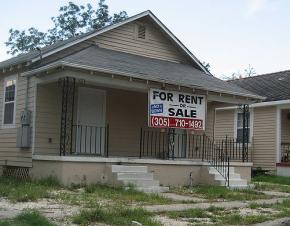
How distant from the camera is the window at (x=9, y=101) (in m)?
17.5

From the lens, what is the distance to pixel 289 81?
24.9m

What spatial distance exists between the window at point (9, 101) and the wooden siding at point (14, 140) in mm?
259

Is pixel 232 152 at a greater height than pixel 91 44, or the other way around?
pixel 91 44

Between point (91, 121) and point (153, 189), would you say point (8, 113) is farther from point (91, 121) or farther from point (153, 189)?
point (153, 189)

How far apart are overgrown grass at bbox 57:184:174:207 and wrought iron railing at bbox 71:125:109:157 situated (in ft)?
9.86

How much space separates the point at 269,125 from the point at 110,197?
43.3 feet

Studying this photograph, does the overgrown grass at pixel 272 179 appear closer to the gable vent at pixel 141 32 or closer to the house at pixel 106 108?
the house at pixel 106 108

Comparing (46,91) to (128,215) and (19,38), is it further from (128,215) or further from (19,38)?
(19,38)

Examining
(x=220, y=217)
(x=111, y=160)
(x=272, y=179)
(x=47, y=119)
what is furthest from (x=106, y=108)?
(x=220, y=217)

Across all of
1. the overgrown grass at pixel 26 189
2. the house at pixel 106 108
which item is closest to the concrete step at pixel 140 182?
the house at pixel 106 108

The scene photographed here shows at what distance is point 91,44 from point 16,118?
12.1 feet

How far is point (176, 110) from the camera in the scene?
16594mm

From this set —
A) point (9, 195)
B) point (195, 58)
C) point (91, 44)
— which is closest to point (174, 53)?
point (195, 58)

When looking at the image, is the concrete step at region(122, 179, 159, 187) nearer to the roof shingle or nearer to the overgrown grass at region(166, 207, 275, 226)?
the roof shingle
